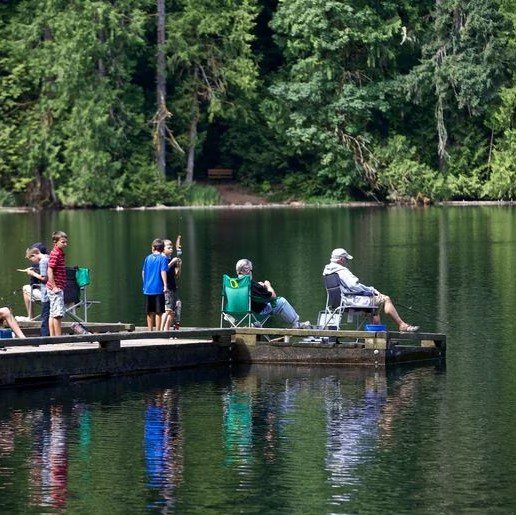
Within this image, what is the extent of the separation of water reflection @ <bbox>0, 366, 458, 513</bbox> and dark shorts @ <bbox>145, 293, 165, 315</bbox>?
156cm

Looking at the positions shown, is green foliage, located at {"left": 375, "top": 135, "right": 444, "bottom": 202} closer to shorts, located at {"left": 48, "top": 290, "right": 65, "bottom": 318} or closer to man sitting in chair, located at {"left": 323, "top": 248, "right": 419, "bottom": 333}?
man sitting in chair, located at {"left": 323, "top": 248, "right": 419, "bottom": 333}

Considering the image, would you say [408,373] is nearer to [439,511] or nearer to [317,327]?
[317,327]

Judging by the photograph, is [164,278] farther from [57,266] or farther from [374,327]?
[374,327]

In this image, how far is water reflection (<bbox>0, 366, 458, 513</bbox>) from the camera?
50.9 feet

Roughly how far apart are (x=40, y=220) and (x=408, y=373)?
1406 inches

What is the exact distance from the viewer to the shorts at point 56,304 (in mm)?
22359

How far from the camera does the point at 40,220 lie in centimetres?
5691

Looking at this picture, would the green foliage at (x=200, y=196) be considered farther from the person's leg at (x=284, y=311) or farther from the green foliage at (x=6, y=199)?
the person's leg at (x=284, y=311)

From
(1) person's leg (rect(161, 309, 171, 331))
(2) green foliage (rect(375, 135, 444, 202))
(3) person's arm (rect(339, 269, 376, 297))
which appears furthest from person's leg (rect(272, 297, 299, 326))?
(2) green foliage (rect(375, 135, 444, 202))

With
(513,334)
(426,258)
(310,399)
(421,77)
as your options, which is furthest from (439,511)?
(421,77)

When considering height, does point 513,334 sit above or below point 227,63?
below

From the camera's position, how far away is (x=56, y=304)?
73.5 ft

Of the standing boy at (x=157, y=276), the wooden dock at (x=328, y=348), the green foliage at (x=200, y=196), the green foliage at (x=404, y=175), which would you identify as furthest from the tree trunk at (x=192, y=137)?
the wooden dock at (x=328, y=348)

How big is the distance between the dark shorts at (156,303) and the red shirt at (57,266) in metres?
1.53
